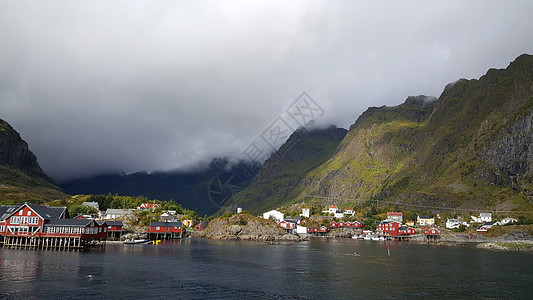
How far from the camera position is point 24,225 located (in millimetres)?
80188

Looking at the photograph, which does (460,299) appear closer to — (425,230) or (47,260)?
(47,260)

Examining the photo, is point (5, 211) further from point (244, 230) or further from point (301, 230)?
point (301, 230)

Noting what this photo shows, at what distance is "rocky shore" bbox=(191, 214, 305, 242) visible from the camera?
147 metres

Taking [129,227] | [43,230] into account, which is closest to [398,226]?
[129,227]

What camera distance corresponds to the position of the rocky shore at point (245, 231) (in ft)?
482

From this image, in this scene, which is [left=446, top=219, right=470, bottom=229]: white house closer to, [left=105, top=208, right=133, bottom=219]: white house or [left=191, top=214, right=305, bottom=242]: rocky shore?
[left=191, top=214, right=305, bottom=242]: rocky shore

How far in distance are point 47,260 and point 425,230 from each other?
13973 cm

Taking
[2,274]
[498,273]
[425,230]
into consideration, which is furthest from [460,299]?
[425,230]

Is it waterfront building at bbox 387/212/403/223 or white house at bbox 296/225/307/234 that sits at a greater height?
waterfront building at bbox 387/212/403/223

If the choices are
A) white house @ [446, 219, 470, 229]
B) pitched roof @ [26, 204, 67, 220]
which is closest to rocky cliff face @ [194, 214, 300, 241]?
pitched roof @ [26, 204, 67, 220]

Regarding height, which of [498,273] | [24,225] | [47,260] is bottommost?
[498,273]

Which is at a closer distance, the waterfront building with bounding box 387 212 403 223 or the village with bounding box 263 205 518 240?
the village with bounding box 263 205 518 240

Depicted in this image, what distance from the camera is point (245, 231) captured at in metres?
151

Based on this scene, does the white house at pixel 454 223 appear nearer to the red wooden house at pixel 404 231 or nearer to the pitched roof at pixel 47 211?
the red wooden house at pixel 404 231
